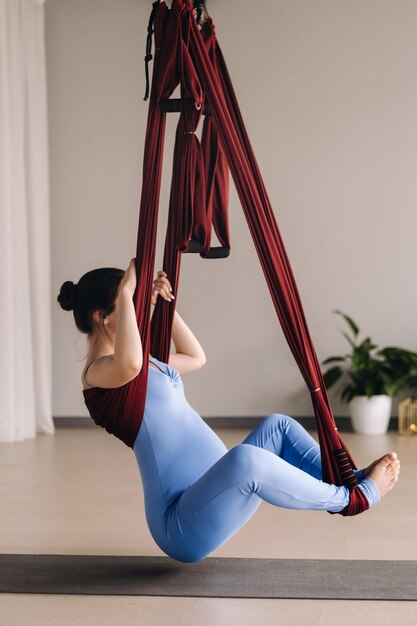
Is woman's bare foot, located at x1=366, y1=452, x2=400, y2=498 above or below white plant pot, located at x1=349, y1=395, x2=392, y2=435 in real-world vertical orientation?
above

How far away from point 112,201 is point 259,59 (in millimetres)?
1340

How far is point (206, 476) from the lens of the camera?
2.32 metres

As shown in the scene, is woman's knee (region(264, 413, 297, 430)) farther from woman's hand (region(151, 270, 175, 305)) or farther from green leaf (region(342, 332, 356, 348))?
green leaf (region(342, 332, 356, 348))

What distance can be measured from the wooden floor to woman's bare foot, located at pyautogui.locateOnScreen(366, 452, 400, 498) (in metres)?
0.30

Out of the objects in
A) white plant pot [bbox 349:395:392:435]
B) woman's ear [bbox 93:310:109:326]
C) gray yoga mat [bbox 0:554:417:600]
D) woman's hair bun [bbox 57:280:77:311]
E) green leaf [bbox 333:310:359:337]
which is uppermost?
woman's hair bun [bbox 57:280:77:311]

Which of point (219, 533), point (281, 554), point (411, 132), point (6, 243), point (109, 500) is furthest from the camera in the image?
point (411, 132)

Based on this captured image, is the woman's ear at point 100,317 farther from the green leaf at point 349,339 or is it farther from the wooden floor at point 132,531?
the green leaf at point 349,339

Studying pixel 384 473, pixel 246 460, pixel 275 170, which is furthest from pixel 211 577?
pixel 275 170

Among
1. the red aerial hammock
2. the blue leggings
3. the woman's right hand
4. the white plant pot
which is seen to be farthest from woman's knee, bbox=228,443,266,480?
the white plant pot

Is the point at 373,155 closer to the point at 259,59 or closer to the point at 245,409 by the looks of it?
the point at 259,59

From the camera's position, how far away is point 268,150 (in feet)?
19.0

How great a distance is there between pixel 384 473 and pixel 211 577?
1.92ft

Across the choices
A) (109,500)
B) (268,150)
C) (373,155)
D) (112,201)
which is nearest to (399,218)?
(373,155)

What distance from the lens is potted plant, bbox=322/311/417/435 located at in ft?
17.9
